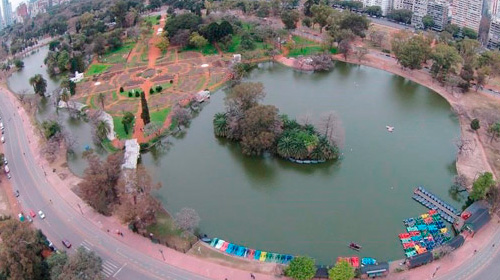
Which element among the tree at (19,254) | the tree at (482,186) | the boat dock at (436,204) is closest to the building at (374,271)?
the boat dock at (436,204)

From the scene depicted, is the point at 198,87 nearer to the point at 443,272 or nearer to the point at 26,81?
the point at 26,81

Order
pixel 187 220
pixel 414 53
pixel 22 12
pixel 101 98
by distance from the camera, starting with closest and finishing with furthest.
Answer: pixel 187 220, pixel 101 98, pixel 414 53, pixel 22 12

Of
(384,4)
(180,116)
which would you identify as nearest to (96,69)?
(180,116)

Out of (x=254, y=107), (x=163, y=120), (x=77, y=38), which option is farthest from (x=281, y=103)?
(x=77, y=38)

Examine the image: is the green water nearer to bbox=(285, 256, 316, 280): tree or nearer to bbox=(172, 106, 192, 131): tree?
bbox=(172, 106, 192, 131): tree

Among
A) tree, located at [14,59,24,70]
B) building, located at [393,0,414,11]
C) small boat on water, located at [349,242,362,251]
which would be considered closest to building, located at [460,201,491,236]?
small boat on water, located at [349,242,362,251]

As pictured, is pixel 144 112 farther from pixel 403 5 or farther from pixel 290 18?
pixel 403 5
